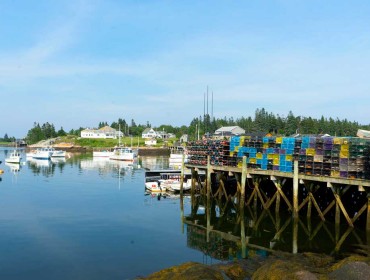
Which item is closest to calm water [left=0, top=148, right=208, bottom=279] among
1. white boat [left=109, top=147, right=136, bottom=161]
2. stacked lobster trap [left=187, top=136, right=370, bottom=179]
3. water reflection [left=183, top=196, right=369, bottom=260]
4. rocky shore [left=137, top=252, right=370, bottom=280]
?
water reflection [left=183, top=196, right=369, bottom=260]

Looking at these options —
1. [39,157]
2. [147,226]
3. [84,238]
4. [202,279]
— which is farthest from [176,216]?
[39,157]

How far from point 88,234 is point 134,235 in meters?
3.43

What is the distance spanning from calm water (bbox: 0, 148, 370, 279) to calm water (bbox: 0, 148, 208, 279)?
53 millimetres

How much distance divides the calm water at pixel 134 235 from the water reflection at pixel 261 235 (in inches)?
2.5

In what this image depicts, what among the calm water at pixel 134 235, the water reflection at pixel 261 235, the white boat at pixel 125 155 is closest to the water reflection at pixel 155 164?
the white boat at pixel 125 155

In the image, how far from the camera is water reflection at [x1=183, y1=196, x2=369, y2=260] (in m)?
27.2

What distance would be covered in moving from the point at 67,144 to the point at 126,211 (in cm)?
16269

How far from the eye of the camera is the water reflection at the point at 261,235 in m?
27.2

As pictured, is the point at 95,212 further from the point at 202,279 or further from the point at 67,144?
the point at 67,144

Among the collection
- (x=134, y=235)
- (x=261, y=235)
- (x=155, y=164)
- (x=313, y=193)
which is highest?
(x=313, y=193)

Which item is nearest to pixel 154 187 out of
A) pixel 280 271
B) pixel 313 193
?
pixel 313 193

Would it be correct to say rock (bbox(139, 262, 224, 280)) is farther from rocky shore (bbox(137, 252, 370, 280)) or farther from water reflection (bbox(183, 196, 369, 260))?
water reflection (bbox(183, 196, 369, 260))

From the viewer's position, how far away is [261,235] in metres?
31.2

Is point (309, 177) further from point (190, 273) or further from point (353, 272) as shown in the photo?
point (353, 272)
